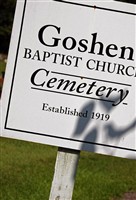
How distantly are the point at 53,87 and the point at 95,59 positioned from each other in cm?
29

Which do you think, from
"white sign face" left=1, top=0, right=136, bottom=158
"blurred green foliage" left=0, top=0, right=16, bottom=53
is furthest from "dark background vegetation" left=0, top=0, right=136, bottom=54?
"white sign face" left=1, top=0, right=136, bottom=158

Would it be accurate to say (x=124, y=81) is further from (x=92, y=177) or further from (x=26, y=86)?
(x=92, y=177)

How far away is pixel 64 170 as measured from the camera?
13.0ft

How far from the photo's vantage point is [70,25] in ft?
12.7

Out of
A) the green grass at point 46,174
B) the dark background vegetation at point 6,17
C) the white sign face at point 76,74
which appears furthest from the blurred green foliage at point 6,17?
the white sign face at point 76,74

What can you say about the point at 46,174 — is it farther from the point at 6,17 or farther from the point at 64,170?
the point at 6,17

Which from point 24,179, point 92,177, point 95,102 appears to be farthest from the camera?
point 92,177

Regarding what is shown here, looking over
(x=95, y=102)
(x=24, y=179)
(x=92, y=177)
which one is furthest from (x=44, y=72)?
(x=92, y=177)

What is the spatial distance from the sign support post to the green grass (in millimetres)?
3922

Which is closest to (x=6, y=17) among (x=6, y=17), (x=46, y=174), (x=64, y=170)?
(x=6, y=17)

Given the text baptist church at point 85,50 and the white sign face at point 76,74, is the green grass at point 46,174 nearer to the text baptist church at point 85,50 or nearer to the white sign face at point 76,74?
the white sign face at point 76,74

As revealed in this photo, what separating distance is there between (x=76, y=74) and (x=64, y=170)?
577mm

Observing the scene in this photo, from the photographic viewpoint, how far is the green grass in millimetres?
8438

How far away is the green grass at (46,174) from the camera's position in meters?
8.44
